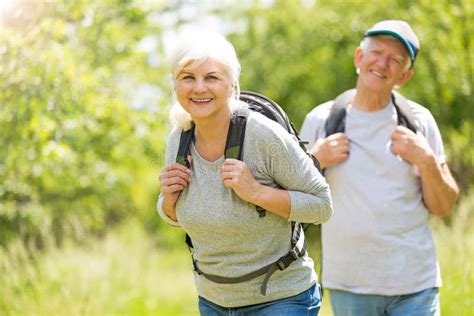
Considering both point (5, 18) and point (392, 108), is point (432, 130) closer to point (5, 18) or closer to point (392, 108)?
point (392, 108)

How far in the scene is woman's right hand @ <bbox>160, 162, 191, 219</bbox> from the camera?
10.0 feet

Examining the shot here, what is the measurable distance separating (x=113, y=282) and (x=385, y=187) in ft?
19.7

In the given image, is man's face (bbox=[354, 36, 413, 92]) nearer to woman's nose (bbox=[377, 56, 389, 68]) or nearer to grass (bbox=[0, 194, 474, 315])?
woman's nose (bbox=[377, 56, 389, 68])

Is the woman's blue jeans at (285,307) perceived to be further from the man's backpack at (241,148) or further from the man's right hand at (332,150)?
the man's right hand at (332,150)

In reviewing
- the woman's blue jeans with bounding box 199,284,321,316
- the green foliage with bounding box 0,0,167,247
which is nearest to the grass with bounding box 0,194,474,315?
the green foliage with bounding box 0,0,167,247

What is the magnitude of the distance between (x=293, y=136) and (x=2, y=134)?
4.73 metres

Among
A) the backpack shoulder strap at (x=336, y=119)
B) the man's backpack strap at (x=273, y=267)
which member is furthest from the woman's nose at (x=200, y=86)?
the backpack shoulder strap at (x=336, y=119)

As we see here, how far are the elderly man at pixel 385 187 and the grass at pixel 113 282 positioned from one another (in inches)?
91.4

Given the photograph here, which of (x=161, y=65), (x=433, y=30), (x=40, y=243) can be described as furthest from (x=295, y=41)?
(x=40, y=243)

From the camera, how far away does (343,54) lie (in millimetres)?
13758

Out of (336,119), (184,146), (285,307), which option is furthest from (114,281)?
(285,307)

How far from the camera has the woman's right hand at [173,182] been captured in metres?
3.06

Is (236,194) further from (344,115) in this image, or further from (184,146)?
(344,115)

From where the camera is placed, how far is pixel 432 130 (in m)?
4.00
